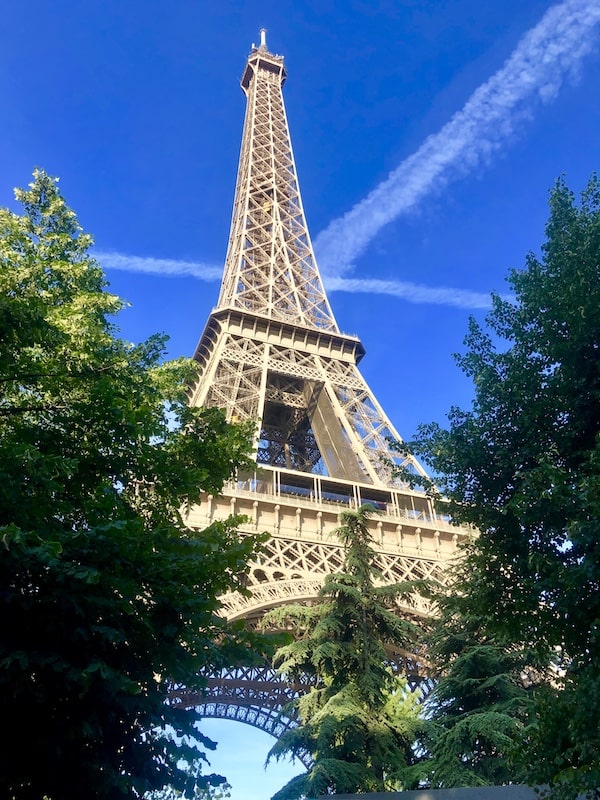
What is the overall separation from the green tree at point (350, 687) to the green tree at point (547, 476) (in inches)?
191

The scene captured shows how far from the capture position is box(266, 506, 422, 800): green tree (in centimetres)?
1279

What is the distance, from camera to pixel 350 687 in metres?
13.8

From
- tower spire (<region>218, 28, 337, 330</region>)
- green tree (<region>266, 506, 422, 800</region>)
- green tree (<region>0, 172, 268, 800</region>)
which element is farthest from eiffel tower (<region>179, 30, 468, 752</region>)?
green tree (<region>0, 172, 268, 800</region>)

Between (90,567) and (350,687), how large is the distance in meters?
10.1

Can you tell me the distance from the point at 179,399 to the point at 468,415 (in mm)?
4585

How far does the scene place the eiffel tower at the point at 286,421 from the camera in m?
23.7

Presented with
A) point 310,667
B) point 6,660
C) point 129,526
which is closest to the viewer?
point 6,660

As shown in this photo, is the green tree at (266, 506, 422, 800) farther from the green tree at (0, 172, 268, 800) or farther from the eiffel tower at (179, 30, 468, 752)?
the green tree at (0, 172, 268, 800)

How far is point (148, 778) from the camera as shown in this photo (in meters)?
6.56

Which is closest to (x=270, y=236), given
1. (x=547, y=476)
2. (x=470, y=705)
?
(x=470, y=705)

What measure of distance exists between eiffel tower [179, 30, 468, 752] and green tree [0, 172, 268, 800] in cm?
559

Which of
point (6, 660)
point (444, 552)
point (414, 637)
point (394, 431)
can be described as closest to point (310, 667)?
point (414, 637)

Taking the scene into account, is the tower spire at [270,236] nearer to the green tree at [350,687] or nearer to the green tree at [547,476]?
the green tree at [350,687]

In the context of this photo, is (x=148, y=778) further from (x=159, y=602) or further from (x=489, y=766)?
(x=489, y=766)
